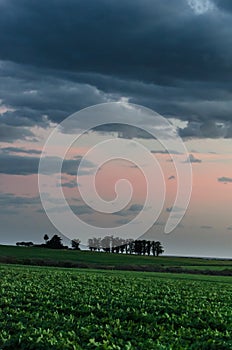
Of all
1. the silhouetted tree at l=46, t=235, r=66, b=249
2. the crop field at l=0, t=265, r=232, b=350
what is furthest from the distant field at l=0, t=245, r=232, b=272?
the crop field at l=0, t=265, r=232, b=350

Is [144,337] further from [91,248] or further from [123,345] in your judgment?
[91,248]

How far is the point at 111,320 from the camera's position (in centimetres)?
2005

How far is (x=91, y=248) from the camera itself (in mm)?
143750

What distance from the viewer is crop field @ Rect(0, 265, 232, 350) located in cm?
1642

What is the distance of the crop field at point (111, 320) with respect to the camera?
53.9 feet

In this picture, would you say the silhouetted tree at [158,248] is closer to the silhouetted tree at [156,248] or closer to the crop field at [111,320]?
the silhouetted tree at [156,248]

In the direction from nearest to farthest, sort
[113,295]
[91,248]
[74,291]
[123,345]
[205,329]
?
[123,345]
[205,329]
[113,295]
[74,291]
[91,248]

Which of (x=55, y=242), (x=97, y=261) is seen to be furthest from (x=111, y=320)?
(x=55, y=242)

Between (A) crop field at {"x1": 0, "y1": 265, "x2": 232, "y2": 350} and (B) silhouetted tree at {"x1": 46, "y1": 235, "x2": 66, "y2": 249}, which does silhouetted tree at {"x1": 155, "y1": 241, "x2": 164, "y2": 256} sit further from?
(A) crop field at {"x1": 0, "y1": 265, "x2": 232, "y2": 350}

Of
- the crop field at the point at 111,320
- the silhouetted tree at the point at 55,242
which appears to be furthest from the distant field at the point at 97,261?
the crop field at the point at 111,320

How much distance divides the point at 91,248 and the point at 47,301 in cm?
11957

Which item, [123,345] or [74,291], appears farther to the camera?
[74,291]

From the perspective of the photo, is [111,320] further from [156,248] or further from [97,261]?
[156,248]

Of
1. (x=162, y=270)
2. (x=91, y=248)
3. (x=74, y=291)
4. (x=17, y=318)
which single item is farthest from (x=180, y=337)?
(x=91, y=248)
